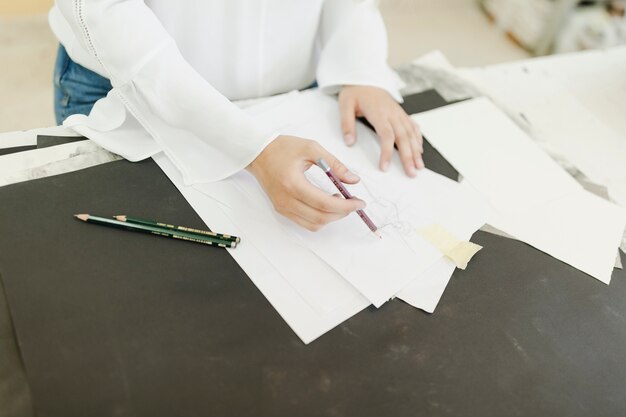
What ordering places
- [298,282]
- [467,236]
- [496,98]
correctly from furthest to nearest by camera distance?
1. [496,98]
2. [467,236]
3. [298,282]

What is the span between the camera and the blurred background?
1.57 metres

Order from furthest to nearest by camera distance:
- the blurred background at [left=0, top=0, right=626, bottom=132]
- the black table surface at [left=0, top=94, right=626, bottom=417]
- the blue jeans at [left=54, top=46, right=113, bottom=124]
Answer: the blurred background at [left=0, top=0, right=626, bottom=132]
the blue jeans at [left=54, top=46, right=113, bottom=124]
the black table surface at [left=0, top=94, right=626, bottom=417]

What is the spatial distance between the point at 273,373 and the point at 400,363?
5.5 inches

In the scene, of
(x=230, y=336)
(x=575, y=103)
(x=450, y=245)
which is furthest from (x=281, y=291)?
(x=575, y=103)

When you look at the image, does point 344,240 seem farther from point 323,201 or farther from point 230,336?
point 230,336

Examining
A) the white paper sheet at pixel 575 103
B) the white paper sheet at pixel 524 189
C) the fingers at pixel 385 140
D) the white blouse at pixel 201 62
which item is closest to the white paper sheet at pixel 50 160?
the white blouse at pixel 201 62

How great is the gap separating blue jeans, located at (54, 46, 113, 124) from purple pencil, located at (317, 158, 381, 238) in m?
0.42

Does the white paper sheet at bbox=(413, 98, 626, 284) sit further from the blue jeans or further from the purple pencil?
the blue jeans

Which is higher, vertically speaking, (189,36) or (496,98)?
(189,36)

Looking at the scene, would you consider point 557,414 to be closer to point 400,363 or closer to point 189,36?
point 400,363

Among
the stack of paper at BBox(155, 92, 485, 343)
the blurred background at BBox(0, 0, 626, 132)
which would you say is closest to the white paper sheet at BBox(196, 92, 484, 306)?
the stack of paper at BBox(155, 92, 485, 343)

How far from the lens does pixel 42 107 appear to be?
1.57 m

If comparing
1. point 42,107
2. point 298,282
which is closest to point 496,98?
point 298,282

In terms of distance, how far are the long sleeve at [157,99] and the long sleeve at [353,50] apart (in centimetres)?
25
